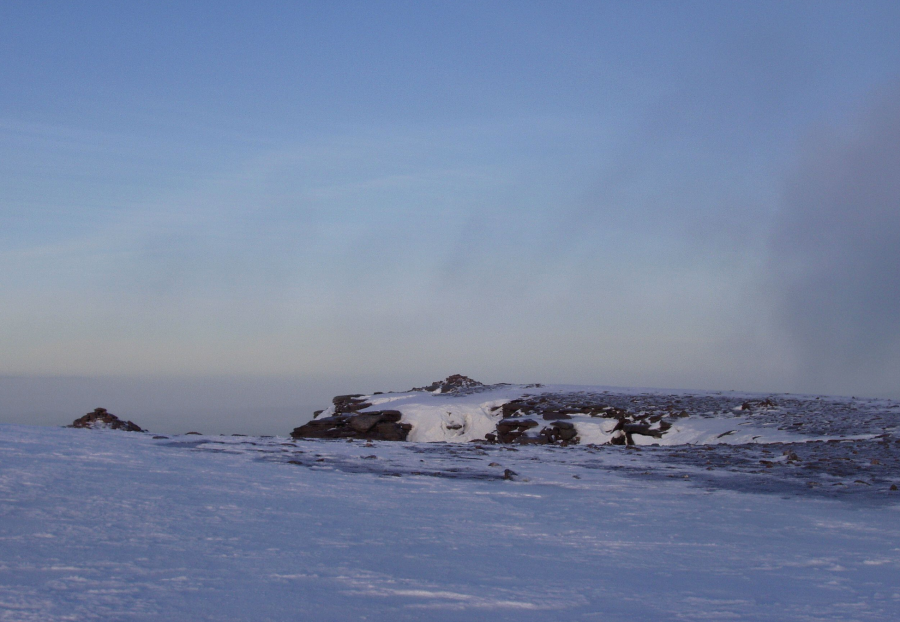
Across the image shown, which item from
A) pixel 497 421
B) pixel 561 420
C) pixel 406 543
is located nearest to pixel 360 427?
pixel 497 421

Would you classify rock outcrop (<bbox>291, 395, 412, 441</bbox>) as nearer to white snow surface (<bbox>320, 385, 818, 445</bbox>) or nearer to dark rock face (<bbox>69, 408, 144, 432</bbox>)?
white snow surface (<bbox>320, 385, 818, 445</bbox>)

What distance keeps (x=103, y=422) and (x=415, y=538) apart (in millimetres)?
11873

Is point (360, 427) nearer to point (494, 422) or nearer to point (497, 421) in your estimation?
point (494, 422)

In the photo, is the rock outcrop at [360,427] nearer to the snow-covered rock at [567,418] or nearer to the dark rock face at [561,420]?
the snow-covered rock at [567,418]

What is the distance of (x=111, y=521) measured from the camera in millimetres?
4977

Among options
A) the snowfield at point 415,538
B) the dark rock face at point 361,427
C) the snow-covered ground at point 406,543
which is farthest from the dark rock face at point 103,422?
the dark rock face at point 361,427

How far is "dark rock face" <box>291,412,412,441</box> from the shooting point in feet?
66.9

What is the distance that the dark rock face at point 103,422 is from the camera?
14414 mm

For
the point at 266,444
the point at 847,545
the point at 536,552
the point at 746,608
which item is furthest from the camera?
the point at 266,444

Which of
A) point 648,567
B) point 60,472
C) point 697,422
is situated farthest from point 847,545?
point 697,422

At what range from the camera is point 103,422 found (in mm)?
14547

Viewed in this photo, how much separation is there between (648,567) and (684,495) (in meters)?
4.09

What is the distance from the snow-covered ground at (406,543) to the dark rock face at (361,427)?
11.0 meters

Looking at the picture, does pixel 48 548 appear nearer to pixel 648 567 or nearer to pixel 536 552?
pixel 536 552
